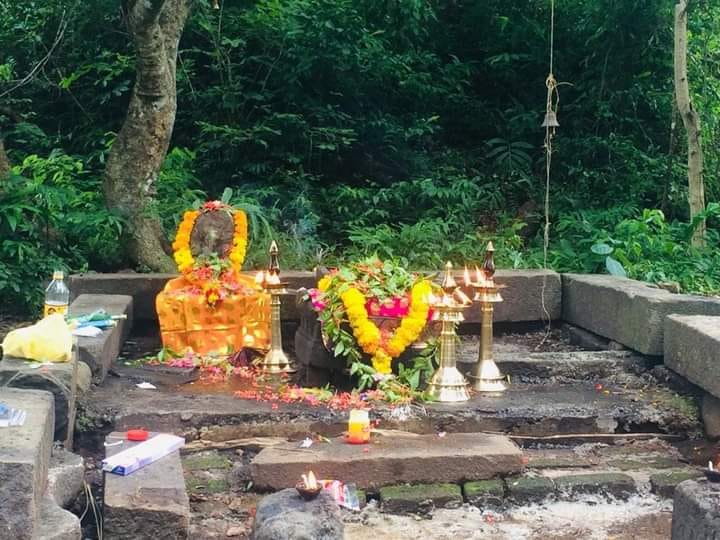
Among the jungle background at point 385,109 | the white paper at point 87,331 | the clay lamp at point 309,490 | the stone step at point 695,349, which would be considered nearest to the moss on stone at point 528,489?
the stone step at point 695,349

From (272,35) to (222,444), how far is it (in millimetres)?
7583

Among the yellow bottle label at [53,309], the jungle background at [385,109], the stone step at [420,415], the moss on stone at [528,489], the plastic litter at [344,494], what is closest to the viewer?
the plastic litter at [344,494]

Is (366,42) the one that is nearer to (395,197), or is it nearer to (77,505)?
(395,197)

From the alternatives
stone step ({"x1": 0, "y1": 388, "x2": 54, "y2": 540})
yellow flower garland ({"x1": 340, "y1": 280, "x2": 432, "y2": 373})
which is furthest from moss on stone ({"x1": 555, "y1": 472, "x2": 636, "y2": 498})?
stone step ({"x1": 0, "y1": 388, "x2": 54, "y2": 540})

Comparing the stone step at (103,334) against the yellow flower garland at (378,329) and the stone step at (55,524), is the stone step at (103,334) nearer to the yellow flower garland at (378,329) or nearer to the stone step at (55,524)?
the yellow flower garland at (378,329)

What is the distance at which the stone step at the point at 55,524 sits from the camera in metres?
2.86

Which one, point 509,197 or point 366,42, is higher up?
point 366,42

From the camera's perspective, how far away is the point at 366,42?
10516 millimetres

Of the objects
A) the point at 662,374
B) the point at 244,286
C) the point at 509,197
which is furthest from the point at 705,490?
the point at 509,197

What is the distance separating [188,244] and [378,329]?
210 cm

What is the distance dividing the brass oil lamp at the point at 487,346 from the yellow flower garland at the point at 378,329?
40 cm

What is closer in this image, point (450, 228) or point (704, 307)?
point (704, 307)

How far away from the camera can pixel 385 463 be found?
12.9 ft

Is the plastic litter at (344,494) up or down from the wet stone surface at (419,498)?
up
